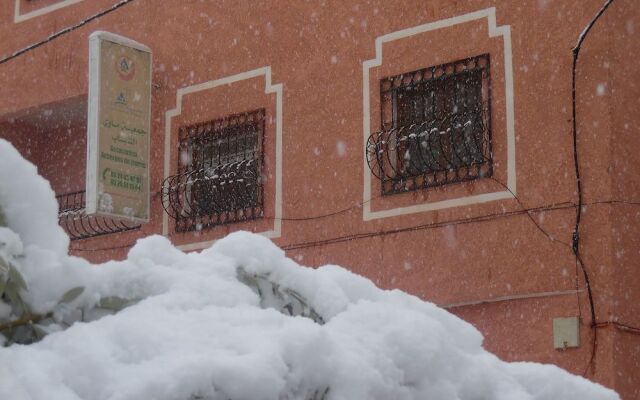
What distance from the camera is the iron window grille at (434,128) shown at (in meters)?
10.7

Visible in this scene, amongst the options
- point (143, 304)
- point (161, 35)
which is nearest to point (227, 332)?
point (143, 304)

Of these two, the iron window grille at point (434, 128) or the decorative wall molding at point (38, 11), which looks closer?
the iron window grille at point (434, 128)

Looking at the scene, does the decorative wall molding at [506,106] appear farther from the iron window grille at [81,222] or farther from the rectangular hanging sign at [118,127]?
the iron window grille at [81,222]

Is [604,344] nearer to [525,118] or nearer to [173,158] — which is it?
[525,118]

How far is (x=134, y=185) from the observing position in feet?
42.4

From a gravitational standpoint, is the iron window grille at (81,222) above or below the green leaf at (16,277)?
above

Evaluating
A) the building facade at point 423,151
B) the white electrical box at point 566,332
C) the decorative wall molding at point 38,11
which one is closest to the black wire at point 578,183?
the building facade at point 423,151

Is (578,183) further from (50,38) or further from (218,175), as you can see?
(50,38)

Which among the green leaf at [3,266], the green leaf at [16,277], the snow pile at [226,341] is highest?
the green leaf at [3,266]

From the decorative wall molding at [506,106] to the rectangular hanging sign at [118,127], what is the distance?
8.94 ft

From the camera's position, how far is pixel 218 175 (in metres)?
12.7

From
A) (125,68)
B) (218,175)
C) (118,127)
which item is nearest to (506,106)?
(218,175)

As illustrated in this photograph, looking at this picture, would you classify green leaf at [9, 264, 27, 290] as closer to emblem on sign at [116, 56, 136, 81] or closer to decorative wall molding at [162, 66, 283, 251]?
decorative wall molding at [162, 66, 283, 251]

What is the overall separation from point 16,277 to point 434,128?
27.9 ft
